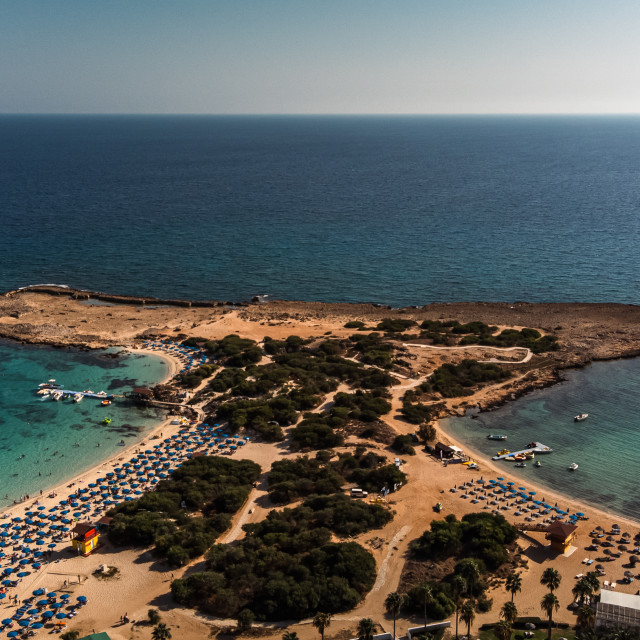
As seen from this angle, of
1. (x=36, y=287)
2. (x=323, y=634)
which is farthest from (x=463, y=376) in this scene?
(x=36, y=287)

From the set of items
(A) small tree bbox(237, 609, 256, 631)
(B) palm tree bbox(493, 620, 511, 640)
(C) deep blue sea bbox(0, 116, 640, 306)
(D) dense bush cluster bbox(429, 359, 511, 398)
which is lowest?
(A) small tree bbox(237, 609, 256, 631)

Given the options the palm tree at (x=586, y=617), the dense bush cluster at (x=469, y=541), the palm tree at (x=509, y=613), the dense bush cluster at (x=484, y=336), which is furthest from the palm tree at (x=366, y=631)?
the dense bush cluster at (x=484, y=336)

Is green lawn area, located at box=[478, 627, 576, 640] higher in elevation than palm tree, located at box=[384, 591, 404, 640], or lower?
lower

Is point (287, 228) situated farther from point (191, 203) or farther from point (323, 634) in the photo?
point (323, 634)

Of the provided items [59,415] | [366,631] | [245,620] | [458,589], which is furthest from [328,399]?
[366,631]

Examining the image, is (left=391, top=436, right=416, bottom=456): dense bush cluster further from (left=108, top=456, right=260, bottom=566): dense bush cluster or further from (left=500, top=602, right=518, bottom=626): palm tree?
(left=500, top=602, right=518, bottom=626): palm tree

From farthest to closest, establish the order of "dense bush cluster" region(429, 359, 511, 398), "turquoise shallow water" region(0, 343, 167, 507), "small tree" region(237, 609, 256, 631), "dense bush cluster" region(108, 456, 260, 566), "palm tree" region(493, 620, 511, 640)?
"dense bush cluster" region(429, 359, 511, 398)
"turquoise shallow water" region(0, 343, 167, 507)
"dense bush cluster" region(108, 456, 260, 566)
"small tree" region(237, 609, 256, 631)
"palm tree" region(493, 620, 511, 640)

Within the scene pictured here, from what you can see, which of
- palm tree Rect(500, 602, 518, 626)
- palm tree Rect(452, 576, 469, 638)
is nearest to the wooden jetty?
palm tree Rect(452, 576, 469, 638)
